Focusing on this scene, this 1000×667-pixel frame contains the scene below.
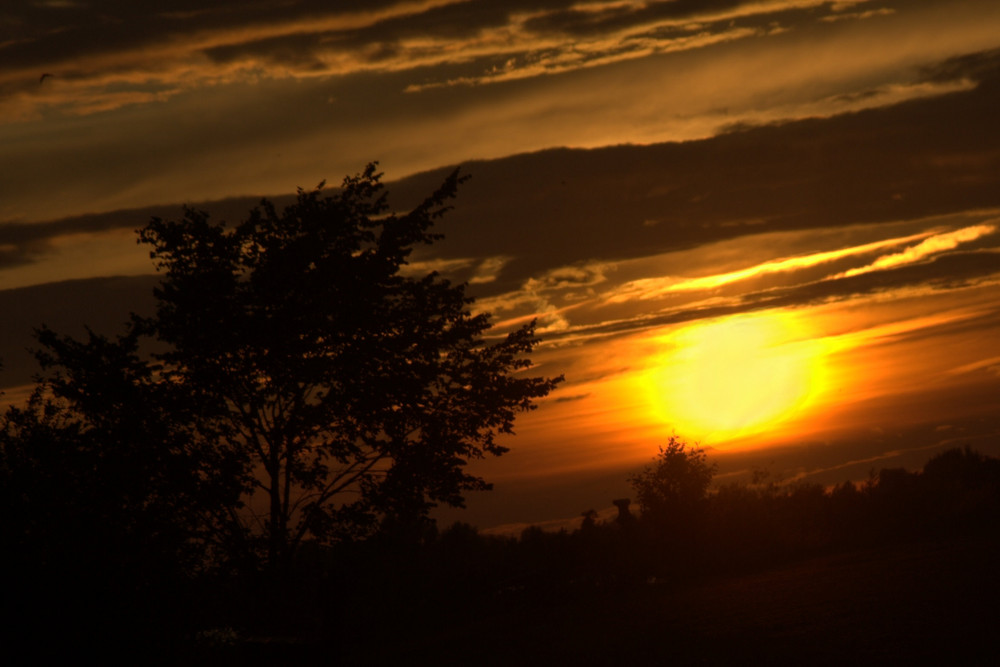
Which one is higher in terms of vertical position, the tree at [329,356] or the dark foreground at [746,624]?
the tree at [329,356]

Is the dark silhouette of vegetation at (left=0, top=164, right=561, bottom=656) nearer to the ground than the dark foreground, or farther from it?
farther from it

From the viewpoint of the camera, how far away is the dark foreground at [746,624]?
20.4 meters

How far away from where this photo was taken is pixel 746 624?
25531 mm

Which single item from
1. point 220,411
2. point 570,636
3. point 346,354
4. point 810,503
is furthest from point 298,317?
point 810,503

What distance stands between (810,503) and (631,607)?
28.3 meters

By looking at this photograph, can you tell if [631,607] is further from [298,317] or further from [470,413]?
[298,317]

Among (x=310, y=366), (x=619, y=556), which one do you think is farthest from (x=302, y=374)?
(x=619, y=556)

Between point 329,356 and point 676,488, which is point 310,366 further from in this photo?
point 676,488

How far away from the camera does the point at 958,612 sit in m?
22.4

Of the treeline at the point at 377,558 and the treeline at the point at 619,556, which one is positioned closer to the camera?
the treeline at the point at 377,558

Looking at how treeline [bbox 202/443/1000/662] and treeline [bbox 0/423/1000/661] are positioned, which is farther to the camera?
treeline [bbox 202/443/1000/662]

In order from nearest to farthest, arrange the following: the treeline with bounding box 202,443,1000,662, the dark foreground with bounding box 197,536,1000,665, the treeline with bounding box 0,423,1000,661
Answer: the treeline with bounding box 0,423,1000,661 → the dark foreground with bounding box 197,536,1000,665 → the treeline with bounding box 202,443,1000,662

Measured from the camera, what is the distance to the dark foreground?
67.0ft

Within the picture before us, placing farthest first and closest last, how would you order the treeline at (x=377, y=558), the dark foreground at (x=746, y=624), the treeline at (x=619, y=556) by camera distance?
1. the treeline at (x=619, y=556)
2. the dark foreground at (x=746, y=624)
3. the treeline at (x=377, y=558)
